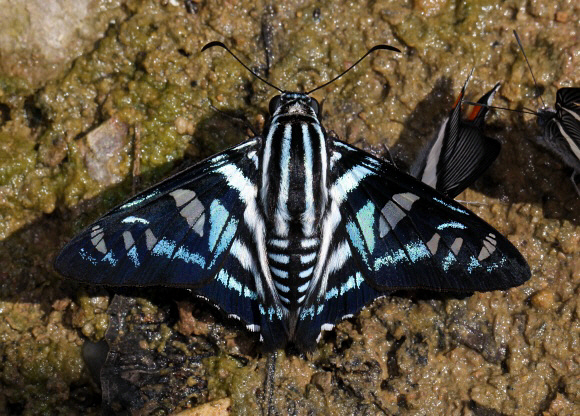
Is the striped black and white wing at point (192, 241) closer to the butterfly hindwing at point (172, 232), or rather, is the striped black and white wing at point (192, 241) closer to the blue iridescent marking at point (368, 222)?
the butterfly hindwing at point (172, 232)

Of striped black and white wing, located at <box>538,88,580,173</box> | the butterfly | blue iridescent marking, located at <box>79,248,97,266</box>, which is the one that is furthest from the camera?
striped black and white wing, located at <box>538,88,580,173</box>

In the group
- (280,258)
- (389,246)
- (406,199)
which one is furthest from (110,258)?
(406,199)

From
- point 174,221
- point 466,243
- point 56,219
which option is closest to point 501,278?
Answer: point 466,243

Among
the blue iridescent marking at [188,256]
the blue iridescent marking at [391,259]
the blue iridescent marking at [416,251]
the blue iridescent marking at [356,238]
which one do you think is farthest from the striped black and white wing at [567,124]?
the blue iridescent marking at [188,256]

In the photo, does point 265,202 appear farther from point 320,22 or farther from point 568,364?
point 568,364

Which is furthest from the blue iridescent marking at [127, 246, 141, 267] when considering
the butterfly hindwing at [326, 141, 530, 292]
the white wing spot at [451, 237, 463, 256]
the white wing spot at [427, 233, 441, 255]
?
the white wing spot at [451, 237, 463, 256]

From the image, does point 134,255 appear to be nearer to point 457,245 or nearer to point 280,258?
point 280,258

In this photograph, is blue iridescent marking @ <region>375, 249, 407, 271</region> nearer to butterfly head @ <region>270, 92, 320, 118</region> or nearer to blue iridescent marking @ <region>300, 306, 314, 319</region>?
blue iridescent marking @ <region>300, 306, 314, 319</region>
